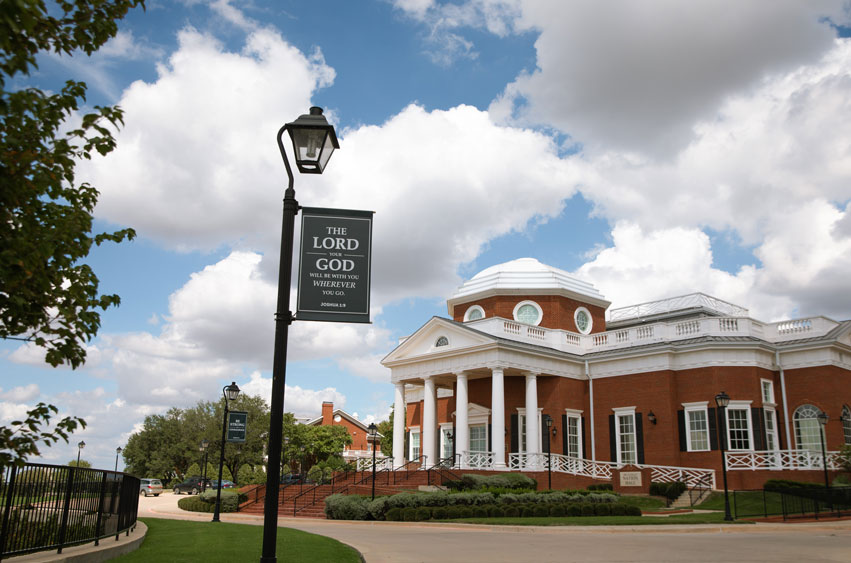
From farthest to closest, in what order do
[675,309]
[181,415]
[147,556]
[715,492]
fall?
[181,415]
[675,309]
[715,492]
[147,556]

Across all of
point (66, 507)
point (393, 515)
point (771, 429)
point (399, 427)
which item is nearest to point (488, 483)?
point (393, 515)

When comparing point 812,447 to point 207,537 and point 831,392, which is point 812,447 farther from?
point 207,537

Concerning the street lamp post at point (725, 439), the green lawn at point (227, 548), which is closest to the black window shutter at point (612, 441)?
the street lamp post at point (725, 439)

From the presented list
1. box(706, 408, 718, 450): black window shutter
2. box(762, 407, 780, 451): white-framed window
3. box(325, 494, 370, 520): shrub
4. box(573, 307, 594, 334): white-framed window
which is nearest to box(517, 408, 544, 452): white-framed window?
box(573, 307, 594, 334): white-framed window

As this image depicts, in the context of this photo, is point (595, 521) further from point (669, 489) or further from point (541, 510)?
point (669, 489)

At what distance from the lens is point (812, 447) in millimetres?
30609

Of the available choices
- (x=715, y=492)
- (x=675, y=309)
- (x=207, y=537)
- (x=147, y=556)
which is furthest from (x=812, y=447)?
(x=147, y=556)

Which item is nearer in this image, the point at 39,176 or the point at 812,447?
the point at 39,176

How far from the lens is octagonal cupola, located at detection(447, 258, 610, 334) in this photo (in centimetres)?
3981

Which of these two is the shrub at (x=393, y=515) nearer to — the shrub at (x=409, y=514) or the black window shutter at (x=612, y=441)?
the shrub at (x=409, y=514)

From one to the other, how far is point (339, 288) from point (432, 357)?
2829cm

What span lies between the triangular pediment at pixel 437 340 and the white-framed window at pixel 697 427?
966 centimetres

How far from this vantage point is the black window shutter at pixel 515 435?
3456 centimetres

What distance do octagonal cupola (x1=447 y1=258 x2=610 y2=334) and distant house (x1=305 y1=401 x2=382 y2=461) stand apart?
51.4 metres
